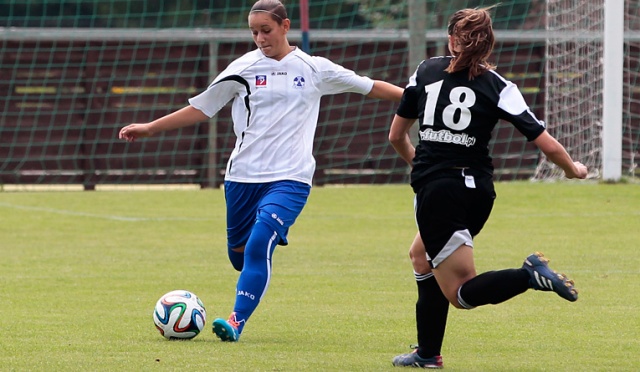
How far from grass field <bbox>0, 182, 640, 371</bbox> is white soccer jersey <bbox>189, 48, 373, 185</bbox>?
93cm

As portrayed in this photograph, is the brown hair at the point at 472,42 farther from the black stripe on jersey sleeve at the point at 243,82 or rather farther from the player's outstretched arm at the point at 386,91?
the black stripe on jersey sleeve at the point at 243,82

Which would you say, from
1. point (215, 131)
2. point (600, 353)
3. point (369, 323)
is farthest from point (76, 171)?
point (600, 353)

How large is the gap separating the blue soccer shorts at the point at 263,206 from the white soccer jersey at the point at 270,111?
5cm

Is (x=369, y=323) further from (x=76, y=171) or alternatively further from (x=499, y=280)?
(x=76, y=171)

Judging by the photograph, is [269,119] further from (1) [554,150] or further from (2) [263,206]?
(1) [554,150]

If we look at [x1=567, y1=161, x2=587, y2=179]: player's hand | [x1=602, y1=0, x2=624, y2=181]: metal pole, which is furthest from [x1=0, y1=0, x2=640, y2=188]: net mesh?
[x1=567, y1=161, x2=587, y2=179]: player's hand

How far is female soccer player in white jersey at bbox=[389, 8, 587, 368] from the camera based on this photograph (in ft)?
18.4

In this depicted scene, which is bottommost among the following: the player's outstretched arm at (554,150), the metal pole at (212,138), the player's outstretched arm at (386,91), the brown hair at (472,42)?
the metal pole at (212,138)

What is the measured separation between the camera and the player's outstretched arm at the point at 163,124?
6.98 m

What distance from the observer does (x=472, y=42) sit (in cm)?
559

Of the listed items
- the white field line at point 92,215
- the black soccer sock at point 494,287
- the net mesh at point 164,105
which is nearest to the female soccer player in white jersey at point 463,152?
the black soccer sock at point 494,287

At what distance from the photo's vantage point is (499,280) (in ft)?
18.3

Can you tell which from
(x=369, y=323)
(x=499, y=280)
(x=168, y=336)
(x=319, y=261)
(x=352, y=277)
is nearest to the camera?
(x=499, y=280)

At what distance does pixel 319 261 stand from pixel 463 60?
5.70 metres
